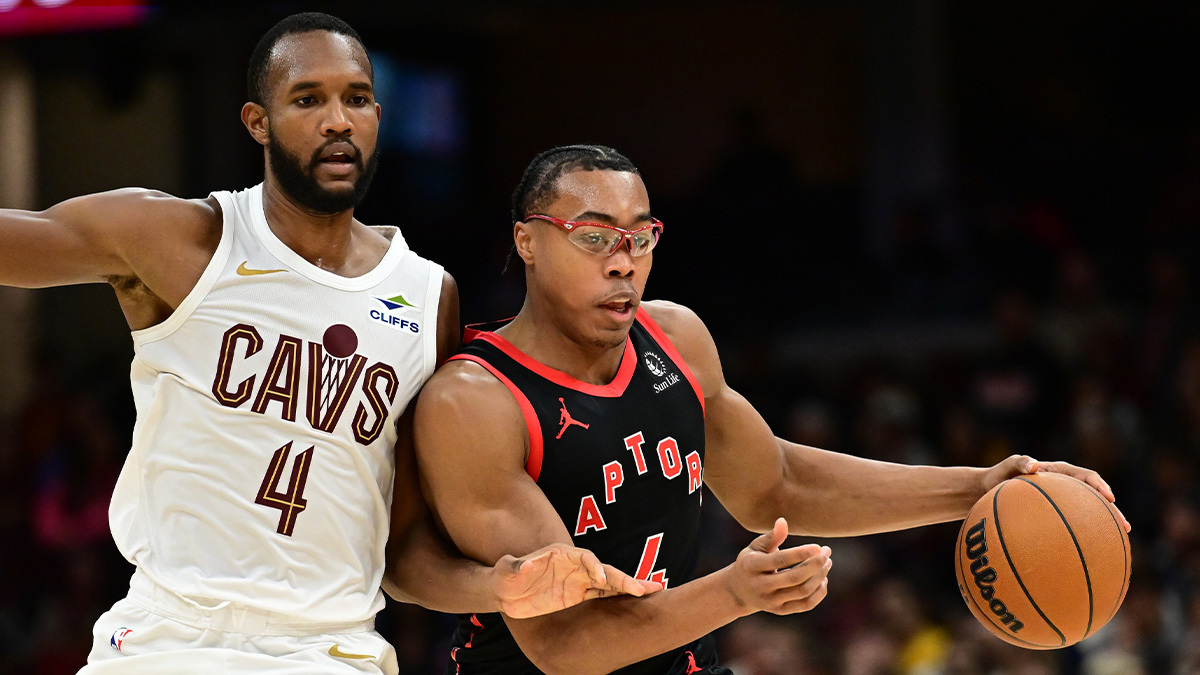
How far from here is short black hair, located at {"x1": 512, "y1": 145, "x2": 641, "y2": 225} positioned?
3.68 meters

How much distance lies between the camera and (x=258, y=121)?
3639mm

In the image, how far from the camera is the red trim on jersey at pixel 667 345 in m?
3.97

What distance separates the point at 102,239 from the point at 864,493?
2338 mm

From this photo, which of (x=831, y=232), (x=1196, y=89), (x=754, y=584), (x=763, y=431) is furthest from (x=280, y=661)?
(x=1196, y=89)

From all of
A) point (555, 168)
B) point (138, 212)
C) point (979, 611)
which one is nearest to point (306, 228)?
point (138, 212)

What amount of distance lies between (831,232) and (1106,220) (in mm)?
2139

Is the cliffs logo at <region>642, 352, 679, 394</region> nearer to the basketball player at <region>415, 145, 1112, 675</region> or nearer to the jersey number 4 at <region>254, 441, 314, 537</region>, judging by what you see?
the basketball player at <region>415, 145, 1112, 675</region>

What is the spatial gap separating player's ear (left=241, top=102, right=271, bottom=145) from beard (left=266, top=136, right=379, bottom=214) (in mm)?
29

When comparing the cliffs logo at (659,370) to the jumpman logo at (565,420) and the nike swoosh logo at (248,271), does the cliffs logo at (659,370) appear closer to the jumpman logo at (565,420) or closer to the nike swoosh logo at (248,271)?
the jumpman logo at (565,420)

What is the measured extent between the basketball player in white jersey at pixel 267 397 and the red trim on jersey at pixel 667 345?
0.76 metres

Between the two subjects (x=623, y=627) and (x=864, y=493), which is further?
(x=864, y=493)

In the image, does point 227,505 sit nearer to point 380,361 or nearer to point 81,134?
point 380,361

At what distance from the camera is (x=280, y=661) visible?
3.37 metres

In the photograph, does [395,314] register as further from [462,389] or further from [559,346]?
[559,346]
